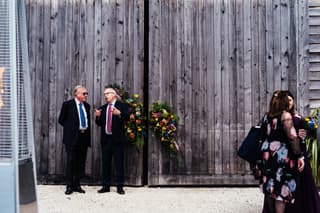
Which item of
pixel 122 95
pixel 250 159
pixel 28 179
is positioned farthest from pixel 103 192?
pixel 28 179

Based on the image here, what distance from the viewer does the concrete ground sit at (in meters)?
4.79

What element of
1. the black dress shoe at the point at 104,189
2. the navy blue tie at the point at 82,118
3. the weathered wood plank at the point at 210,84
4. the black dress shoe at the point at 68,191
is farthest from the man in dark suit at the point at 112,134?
the weathered wood plank at the point at 210,84

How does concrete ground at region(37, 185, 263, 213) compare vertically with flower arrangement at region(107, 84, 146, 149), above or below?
below

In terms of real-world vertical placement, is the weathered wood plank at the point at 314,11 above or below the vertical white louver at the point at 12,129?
above

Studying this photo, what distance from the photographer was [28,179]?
2465mm

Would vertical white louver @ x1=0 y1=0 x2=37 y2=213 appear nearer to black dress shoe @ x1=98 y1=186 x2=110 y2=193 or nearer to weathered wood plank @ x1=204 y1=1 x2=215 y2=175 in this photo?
black dress shoe @ x1=98 y1=186 x2=110 y2=193

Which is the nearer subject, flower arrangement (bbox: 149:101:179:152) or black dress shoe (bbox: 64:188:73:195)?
black dress shoe (bbox: 64:188:73:195)

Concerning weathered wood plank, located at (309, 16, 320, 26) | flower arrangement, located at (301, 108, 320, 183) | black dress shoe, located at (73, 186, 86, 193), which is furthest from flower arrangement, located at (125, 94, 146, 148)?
weathered wood plank, located at (309, 16, 320, 26)

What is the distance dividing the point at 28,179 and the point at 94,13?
432 cm

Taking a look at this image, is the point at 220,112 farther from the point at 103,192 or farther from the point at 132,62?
the point at 103,192

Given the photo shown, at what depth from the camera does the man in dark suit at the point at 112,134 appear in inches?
222

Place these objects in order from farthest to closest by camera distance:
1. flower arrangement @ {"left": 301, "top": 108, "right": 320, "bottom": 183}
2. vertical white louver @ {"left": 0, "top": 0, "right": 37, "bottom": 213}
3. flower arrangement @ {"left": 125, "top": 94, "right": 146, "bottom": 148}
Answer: flower arrangement @ {"left": 125, "top": 94, "right": 146, "bottom": 148}, flower arrangement @ {"left": 301, "top": 108, "right": 320, "bottom": 183}, vertical white louver @ {"left": 0, "top": 0, "right": 37, "bottom": 213}

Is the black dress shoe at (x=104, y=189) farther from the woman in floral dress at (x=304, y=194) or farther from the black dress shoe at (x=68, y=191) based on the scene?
the woman in floral dress at (x=304, y=194)

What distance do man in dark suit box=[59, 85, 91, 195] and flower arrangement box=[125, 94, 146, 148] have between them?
62cm
